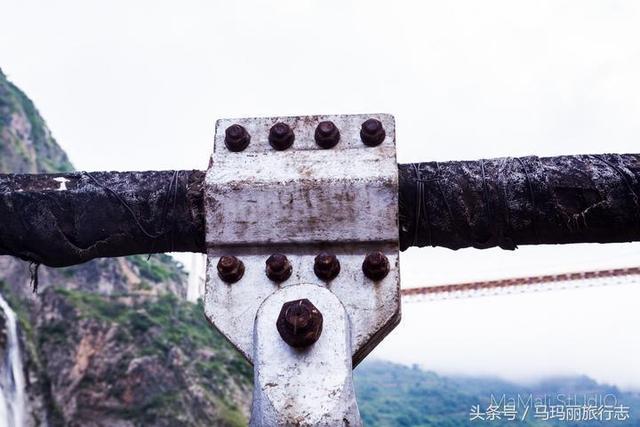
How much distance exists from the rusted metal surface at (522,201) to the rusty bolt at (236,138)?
0.65 meters

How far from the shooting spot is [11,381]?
23469mm

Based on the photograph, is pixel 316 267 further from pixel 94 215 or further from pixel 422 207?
pixel 94 215


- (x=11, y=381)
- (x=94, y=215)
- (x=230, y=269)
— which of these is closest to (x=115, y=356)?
(x=11, y=381)

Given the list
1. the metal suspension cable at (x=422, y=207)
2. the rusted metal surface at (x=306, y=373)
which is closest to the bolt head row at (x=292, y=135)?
the metal suspension cable at (x=422, y=207)

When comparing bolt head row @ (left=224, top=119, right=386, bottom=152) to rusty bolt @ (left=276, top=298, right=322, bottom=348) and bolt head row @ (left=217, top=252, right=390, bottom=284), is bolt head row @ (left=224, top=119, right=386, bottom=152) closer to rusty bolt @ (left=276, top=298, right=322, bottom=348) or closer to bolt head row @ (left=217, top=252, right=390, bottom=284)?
bolt head row @ (left=217, top=252, right=390, bottom=284)

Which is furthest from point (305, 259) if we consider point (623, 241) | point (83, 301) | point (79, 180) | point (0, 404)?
point (83, 301)

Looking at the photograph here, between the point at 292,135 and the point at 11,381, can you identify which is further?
→ the point at 11,381

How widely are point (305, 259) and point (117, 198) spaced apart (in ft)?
2.67

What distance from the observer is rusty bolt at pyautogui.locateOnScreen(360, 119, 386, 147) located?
2764 mm

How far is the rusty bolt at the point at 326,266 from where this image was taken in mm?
2559

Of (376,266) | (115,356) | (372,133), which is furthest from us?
(115,356)

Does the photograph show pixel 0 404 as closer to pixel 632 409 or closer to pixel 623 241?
pixel 632 409

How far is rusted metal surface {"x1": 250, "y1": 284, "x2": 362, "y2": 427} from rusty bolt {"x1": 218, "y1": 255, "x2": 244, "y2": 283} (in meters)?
0.16

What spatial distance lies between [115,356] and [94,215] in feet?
84.5
